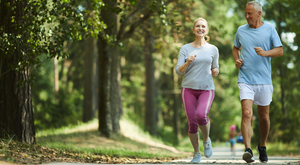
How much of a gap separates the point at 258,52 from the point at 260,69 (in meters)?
0.33

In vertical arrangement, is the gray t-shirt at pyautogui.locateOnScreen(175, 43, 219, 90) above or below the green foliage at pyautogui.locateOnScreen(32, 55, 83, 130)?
above

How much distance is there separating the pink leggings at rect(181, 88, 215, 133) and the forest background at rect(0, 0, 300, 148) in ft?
9.45

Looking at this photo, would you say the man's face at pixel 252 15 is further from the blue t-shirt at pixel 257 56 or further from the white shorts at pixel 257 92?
the white shorts at pixel 257 92

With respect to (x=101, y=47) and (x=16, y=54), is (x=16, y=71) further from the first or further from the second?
(x=101, y=47)

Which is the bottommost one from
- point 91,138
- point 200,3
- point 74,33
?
point 91,138

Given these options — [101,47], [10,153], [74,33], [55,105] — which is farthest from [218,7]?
[10,153]

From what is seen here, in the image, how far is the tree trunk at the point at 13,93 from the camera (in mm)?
7410

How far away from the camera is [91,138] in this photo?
11477 millimetres

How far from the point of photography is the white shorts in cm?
573

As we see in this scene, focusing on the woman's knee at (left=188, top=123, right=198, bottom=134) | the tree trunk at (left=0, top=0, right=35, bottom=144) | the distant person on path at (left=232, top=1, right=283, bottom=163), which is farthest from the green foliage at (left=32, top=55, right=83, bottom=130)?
the distant person on path at (left=232, top=1, right=283, bottom=163)

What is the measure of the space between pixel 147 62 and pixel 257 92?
14624 millimetres

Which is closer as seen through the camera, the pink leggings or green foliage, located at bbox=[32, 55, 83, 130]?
the pink leggings

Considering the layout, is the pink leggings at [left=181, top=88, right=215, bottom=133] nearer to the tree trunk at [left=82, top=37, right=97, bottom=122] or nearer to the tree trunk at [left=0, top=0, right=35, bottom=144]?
the tree trunk at [left=0, top=0, right=35, bottom=144]

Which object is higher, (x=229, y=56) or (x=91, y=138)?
(x=229, y=56)
